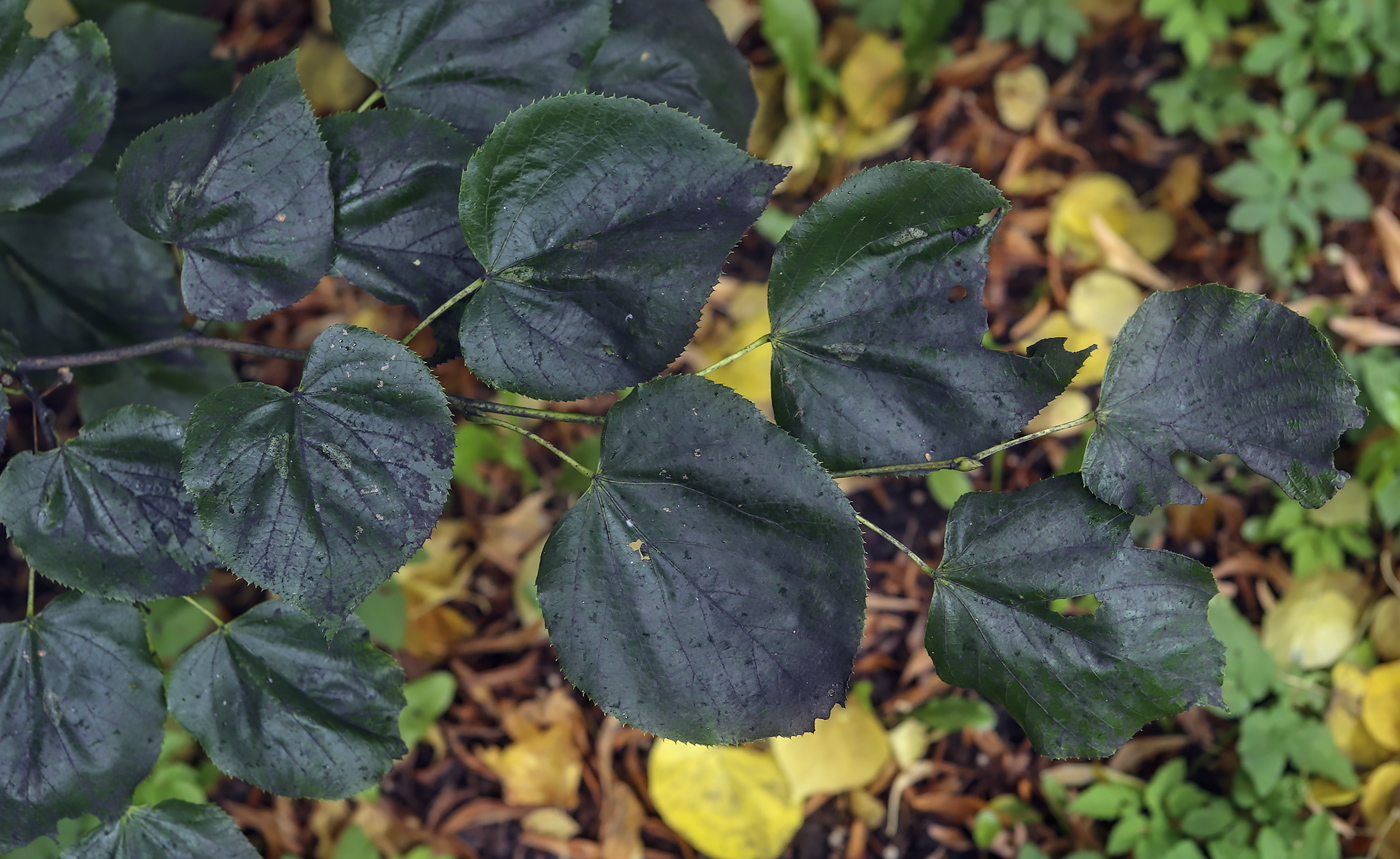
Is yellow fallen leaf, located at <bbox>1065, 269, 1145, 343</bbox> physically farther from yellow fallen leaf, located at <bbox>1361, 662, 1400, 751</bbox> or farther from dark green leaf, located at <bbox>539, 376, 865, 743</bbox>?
dark green leaf, located at <bbox>539, 376, 865, 743</bbox>

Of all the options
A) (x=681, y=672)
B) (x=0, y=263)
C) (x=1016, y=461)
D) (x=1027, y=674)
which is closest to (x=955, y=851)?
(x=1016, y=461)

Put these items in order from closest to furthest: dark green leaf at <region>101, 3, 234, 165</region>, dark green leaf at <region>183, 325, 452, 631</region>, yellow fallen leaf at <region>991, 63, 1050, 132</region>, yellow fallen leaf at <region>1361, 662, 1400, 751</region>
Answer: dark green leaf at <region>183, 325, 452, 631</region> → dark green leaf at <region>101, 3, 234, 165</region> → yellow fallen leaf at <region>1361, 662, 1400, 751</region> → yellow fallen leaf at <region>991, 63, 1050, 132</region>

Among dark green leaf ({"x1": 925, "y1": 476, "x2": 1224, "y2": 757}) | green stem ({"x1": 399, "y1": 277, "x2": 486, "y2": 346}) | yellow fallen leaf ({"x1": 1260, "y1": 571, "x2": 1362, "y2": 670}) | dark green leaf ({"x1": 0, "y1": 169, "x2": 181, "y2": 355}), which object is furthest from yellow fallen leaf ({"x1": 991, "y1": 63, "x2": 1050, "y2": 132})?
dark green leaf ({"x1": 0, "y1": 169, "x2": 181, "y2": 355})

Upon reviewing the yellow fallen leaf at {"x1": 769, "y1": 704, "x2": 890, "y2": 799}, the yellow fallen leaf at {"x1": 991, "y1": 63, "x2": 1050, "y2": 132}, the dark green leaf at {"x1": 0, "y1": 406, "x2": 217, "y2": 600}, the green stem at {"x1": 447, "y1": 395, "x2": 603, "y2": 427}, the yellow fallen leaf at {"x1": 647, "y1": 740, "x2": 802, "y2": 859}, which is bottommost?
the yellow fallen leaf at {"x1": 647, "y1": 740, "x2": 802, "y2": 859}

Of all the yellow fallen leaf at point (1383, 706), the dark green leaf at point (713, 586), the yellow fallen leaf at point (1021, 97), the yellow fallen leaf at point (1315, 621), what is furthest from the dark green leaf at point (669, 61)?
the yellow fallen leaf at point (1383, 706)

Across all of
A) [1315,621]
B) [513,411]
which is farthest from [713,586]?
[1315,621]

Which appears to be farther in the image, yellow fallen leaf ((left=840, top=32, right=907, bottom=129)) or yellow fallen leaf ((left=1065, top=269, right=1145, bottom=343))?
yellow fallen leaf ((left=840, top=32, right=907, bottom=129))

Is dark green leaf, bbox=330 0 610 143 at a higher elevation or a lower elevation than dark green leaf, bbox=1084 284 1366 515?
higher

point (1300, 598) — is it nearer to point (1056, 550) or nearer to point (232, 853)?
point (1056, 550)
